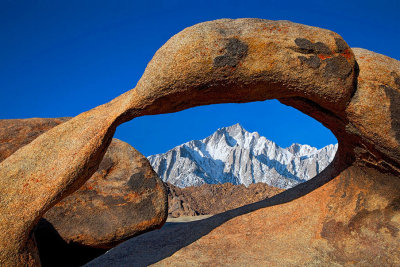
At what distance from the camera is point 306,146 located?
77688mm

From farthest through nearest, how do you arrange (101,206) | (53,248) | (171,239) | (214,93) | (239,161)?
(239,161) → (171,239) → (101,206) → (53,248) → (214,93)

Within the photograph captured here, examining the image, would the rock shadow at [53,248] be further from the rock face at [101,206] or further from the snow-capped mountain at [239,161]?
the snow-capped mountain at [239,161]

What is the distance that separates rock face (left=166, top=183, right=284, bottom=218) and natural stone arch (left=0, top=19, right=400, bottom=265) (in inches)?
399

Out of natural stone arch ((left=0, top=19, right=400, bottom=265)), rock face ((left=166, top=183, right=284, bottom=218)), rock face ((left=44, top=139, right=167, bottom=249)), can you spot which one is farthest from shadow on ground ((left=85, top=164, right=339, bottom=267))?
rock face ((left=166, top=183, right=284, bottom=218))

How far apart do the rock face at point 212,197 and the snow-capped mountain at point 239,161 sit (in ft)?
124

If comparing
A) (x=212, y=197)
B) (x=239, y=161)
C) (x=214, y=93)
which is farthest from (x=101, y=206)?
(x=239, y=161)

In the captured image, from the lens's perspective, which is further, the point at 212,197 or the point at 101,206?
the point at 212,197

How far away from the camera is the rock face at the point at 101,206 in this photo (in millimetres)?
5922

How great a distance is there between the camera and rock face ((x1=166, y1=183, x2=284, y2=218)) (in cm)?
1476

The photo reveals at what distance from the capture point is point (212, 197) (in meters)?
16.5

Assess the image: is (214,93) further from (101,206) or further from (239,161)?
(239,161)

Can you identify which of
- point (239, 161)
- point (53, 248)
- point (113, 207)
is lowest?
point (53, 248)

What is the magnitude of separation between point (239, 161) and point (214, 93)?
65.3m

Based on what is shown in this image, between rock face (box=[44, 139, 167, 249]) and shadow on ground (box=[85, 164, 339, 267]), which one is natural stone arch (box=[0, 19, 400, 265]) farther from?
rock face (box=[44, 139, 167, 249])
